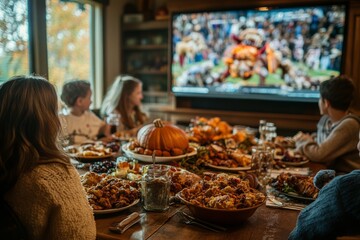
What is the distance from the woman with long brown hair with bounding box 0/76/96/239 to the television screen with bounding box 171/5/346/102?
11.2 ft

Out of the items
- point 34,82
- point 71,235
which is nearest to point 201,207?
point 71,235

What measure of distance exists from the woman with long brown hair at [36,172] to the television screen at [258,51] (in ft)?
11.2

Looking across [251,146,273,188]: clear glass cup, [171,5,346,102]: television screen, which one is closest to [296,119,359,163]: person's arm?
[251,146,273,188]: clear glass cup

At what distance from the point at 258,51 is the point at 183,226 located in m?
3.35

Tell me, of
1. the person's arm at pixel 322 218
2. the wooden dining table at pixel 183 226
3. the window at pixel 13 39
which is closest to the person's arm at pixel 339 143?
the wooden dining table at pixel 183 226

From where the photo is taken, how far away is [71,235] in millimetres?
1082

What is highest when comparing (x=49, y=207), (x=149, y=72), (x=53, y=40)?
(x=53, y=40)

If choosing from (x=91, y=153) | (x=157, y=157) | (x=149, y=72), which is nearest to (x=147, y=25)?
(x=149, y=72)

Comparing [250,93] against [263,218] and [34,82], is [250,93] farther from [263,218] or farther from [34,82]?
[34,82]

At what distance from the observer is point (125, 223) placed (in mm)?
1150

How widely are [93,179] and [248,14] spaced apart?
3.36 m

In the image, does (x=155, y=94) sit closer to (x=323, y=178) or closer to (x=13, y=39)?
(x=13, y=39)

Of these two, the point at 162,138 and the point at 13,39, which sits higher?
the point at 13,39

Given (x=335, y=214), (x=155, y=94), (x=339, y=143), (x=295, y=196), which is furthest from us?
(x=155, y=94)
